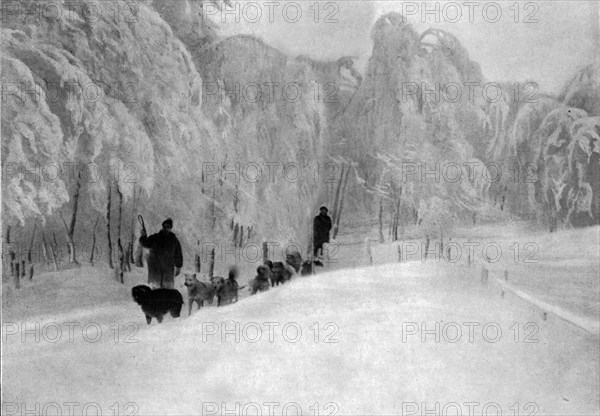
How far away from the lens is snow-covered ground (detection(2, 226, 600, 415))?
4715 mm

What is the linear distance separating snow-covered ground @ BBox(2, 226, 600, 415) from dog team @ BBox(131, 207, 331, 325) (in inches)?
2.9

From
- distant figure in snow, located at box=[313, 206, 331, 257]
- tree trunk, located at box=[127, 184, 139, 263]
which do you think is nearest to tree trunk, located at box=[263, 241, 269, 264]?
distant figure in snow, located at box=[313, 206, 331, 257]

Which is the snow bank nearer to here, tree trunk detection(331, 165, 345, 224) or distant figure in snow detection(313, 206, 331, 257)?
distant figure in snow detection(313, 206, 331, 257)

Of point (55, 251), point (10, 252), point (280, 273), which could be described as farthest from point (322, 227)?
point (10, 252)

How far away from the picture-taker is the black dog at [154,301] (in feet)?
15.8

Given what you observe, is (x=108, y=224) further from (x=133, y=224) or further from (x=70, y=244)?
Answer: (x=70, y=244)

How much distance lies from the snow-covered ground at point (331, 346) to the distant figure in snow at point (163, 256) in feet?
0.47

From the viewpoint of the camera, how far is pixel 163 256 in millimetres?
4863

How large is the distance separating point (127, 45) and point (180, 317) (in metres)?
2.08

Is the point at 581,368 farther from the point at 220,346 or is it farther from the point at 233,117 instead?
the point at 233,117

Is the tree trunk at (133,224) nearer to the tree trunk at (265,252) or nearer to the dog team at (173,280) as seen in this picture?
the dog team at (173,280)

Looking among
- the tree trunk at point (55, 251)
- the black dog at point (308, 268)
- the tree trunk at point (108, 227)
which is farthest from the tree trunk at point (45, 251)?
the black dog at point (308, 268)

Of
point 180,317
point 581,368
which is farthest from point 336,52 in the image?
point 581,368

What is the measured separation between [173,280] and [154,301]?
0.67ft
